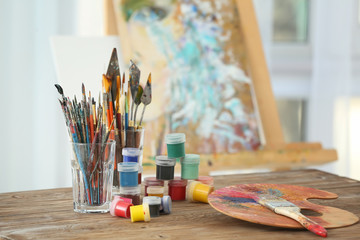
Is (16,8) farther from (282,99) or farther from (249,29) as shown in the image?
(282,99)

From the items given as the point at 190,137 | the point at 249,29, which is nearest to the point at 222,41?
the point at 249,29

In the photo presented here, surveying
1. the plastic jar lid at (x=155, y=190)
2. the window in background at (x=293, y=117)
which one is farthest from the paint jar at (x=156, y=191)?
the window in background at (x=293, y=117)

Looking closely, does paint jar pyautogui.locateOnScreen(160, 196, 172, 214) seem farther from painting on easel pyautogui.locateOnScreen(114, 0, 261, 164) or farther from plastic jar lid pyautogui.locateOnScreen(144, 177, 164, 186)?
painting on easel pyautogui.locateOnScreen(114, 0, 261, 164)

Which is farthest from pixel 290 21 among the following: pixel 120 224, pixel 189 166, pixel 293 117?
pixel 120 224

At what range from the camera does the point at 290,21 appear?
Answer: 2.81m

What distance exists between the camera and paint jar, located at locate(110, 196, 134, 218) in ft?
3.11

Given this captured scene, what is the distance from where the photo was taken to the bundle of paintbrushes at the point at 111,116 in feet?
3.22

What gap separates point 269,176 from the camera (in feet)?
4.39

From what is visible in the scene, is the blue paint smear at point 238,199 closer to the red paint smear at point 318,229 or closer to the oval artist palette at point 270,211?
the oval artist palette at point 270,211

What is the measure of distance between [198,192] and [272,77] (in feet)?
5.70

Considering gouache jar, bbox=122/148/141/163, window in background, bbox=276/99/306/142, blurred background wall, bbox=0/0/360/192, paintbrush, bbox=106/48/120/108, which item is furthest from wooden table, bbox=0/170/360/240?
window in background, bbox=276/99/306/142

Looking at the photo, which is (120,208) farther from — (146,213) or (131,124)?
(131,124)

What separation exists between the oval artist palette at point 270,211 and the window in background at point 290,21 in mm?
1779

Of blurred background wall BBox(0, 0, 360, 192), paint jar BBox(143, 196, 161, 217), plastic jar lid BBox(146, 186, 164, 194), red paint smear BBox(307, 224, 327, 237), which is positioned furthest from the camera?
blurred background wall BBox(0, 0, 360, 192)
